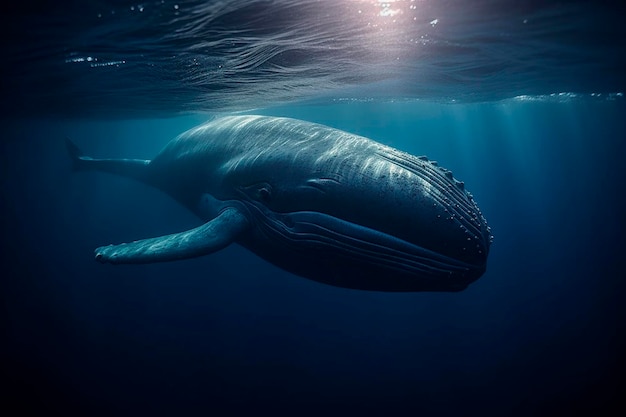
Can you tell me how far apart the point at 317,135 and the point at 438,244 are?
9.72ft

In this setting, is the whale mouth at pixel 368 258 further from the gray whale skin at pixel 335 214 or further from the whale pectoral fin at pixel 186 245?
the whale pectoral fin at pixel 186 245

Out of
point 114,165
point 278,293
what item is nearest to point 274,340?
point 278,293

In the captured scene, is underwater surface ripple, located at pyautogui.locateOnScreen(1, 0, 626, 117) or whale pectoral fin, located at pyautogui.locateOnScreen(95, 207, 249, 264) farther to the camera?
underwater surface ripple, located at pyautogui.locateOnScreen(1, 0, 626, 117)

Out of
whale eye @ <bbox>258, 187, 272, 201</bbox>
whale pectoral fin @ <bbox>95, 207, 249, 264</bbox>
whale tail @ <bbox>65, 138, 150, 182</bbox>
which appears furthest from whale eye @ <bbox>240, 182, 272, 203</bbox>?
whale tail @ <bbox>65, 138, 150, 182</bbox>

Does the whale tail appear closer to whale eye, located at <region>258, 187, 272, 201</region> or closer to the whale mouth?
whale eye, located at <region>258, 187, 272, 201</region>

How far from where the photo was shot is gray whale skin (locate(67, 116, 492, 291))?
4188 millimetres

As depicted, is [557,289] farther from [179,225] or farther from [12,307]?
[12,307]

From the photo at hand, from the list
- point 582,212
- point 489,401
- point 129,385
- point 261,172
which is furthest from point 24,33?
point 582,212

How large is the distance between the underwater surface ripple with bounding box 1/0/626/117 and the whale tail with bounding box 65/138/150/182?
122 inches

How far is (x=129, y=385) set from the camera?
12.9 m

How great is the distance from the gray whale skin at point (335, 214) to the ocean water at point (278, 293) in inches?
129

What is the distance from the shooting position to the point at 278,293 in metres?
18.0

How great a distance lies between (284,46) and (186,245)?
7310 millimetres

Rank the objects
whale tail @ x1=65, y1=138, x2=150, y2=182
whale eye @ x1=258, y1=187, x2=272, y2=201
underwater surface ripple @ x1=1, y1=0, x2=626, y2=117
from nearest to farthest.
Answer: whale eye @ x1=258, y1=187, x2=272, y2=201 → underwater surface ripple @ x1=1, y1=0, x2=626, y2=117 → whale tail @ x1=65, y1=138, x2=150, y2=182
